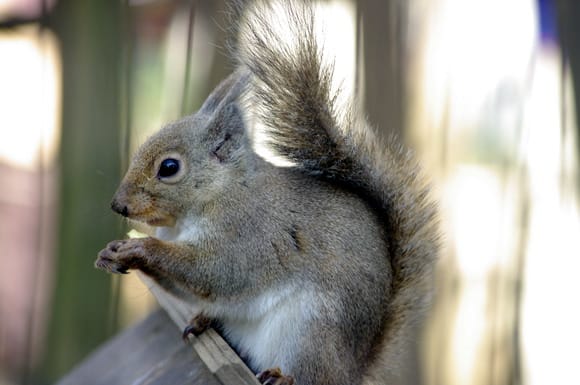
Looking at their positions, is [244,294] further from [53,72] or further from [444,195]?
[53,72]

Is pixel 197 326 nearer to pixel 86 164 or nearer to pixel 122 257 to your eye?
pixel 122 257

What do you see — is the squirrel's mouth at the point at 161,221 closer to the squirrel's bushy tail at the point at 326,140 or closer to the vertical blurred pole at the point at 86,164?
the squirrel's bushy tail at the point at 326,140

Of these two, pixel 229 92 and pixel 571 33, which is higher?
pixel 229 92

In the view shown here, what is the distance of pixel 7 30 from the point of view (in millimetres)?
3000

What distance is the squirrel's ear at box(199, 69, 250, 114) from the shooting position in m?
1.72

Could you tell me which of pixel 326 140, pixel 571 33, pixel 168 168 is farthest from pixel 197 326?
pixel 571 33

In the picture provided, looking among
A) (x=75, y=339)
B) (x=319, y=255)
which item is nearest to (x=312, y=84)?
(x=319, y=255)

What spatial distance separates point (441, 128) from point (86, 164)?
1240mm

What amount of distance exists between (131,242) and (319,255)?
382 millimetres

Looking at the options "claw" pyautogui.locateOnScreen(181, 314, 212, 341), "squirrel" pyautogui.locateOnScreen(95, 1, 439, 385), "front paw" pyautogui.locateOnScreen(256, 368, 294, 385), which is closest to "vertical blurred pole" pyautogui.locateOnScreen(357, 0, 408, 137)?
"squirrel" pyautogui.locateOnScreen(95, 1, 439, 385)

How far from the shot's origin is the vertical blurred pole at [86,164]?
280cm

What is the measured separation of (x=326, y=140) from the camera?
1.77 m

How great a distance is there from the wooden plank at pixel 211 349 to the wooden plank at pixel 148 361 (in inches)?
0.8

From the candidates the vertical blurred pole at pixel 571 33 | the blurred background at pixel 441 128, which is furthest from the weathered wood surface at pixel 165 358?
the vertical blurred pole at pixel 571 33
